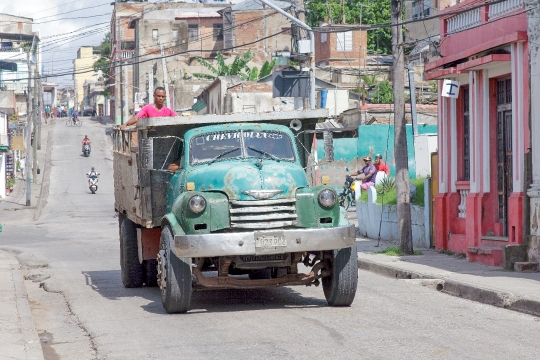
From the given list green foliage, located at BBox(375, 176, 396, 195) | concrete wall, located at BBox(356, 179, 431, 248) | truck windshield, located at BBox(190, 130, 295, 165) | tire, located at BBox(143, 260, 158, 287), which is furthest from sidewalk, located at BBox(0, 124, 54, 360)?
green foliage, located at BBox(375, 176, 396, 195)

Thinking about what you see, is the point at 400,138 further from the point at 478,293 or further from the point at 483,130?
the point at 478,293

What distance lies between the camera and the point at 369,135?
40.4 metres

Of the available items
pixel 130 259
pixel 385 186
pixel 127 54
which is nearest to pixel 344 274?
pixel 130 259

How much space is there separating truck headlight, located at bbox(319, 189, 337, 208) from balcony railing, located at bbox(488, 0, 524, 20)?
6.56m

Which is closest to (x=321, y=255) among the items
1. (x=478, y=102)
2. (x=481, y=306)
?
(x=481, y=306)

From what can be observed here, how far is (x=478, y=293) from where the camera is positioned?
12289 mm

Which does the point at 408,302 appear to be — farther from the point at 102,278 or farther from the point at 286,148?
the point at 102,278

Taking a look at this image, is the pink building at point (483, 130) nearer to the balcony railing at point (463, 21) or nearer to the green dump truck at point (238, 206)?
the balcony railing at point (463, 21)

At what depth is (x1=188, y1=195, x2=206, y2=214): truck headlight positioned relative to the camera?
33.6 feet

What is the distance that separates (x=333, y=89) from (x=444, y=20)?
31888 mm

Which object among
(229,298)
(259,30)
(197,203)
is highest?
(259,30)

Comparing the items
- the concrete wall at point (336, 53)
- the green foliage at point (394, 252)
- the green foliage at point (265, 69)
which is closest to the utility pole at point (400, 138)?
the green foliage at point (394, 252)

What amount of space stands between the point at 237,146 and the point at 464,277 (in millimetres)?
4514

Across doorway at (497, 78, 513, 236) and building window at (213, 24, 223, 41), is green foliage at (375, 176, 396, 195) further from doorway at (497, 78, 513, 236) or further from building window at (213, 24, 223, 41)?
building window at (213, 24, 223, 41)
